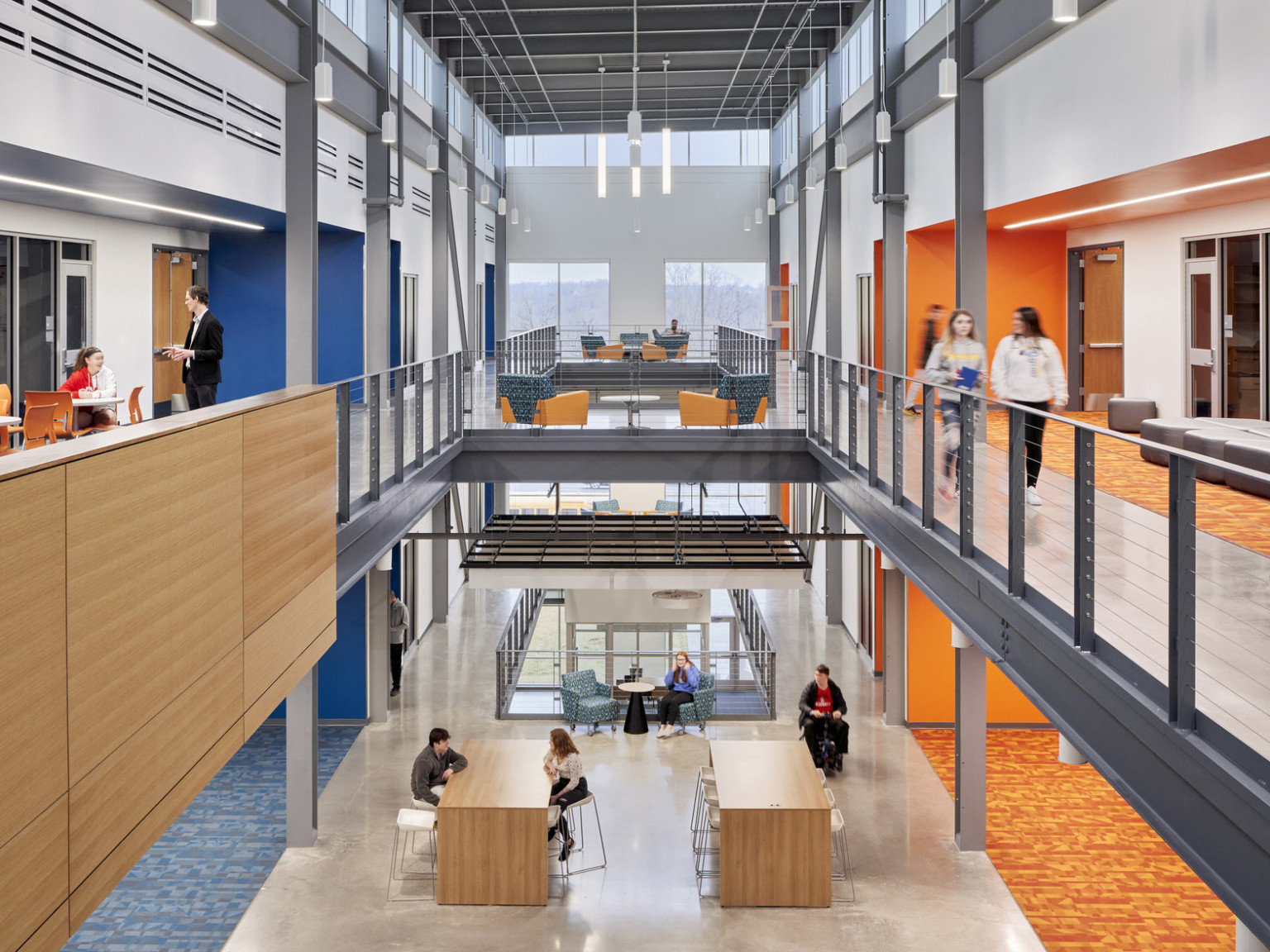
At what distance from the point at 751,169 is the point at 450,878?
1937cm

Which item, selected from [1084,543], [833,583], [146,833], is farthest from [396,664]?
[1084,543]

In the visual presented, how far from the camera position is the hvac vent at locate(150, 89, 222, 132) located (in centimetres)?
739

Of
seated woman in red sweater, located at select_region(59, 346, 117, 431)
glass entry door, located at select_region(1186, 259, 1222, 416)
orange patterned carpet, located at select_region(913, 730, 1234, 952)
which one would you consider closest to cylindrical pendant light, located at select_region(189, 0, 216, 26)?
seated woman in red sweater, located at select_region(59, 346, 117, 431)

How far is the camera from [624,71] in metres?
19.1

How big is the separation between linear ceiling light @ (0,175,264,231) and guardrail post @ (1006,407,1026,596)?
6312 mm

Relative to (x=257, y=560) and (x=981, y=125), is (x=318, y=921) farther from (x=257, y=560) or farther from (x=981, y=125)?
(x=981, y=125)

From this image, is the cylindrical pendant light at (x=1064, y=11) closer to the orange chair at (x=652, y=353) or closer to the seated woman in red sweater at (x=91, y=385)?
the seated woman in red sweater at (x=91, y=385)

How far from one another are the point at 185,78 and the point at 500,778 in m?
5.75

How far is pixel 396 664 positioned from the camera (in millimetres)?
13328

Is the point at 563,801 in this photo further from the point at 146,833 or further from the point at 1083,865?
the point at 146,833

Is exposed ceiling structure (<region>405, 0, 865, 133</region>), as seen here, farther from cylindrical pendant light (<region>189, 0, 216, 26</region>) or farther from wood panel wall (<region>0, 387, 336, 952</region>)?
wood panel wall (<region>0, 387, 336, 952</region>)

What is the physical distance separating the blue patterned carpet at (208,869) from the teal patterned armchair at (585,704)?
8.30ft

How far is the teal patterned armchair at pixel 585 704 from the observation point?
1232cm

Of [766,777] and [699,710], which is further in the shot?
[699,710]
